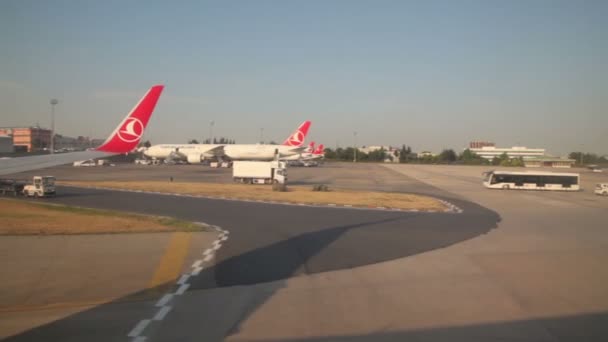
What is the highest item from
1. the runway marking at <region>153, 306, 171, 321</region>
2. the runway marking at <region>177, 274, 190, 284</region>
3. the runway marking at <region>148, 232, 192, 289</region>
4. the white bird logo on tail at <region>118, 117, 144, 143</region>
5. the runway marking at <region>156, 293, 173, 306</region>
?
the white bird logo on tail at <region>118, 117, 144, 143</region>

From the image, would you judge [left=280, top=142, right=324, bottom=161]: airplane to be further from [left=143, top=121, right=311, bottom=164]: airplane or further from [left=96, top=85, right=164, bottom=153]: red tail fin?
[left=96, top=85, right=164, bottom=153]: red tail fin

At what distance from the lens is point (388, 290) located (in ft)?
37.5

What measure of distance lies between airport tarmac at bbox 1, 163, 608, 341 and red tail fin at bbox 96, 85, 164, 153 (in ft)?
12.8

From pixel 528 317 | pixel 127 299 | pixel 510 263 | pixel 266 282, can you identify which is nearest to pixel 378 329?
pixel 528 317

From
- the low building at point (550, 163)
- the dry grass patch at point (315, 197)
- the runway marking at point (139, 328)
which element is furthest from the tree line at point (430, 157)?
the runway marking at point (139, 328)

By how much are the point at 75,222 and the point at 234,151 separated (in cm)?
7167

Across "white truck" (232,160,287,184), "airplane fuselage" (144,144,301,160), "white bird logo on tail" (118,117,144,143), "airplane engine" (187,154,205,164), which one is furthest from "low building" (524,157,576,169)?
"white bird logo on tail" (118,117,144,143)

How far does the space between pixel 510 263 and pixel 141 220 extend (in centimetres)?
1602

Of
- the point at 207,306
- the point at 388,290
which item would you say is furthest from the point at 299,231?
the point at 207,306

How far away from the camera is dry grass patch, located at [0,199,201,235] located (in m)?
19.3

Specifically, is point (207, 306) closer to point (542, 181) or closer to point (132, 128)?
point (132, 128)

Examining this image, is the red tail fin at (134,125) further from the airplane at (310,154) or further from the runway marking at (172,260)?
the airplane at (310,154)

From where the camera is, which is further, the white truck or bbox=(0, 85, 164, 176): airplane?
the white truck

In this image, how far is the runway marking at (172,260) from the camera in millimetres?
12119
